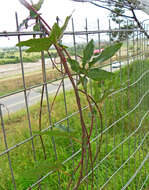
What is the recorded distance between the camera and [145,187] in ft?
5.12

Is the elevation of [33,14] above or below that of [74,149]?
above

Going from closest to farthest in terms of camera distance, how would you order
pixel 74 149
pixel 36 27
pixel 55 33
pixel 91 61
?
1. pixel 55 33
2. pixel 91 61
3. pixel 36 27
4. pixel 74 149

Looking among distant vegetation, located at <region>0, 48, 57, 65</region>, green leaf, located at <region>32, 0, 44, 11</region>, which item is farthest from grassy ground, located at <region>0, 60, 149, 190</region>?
green leaf, located at <region>32, 0, 44, 11</region>

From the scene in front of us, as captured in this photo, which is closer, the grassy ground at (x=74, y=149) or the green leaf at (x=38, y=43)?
the green leaf at (x=38, y=43)

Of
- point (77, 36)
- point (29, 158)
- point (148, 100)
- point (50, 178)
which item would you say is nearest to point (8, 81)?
point (77, 36)

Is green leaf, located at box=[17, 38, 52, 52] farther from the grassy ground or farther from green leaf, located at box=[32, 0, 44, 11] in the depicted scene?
the grassy ground

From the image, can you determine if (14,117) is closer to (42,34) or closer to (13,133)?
Answer: (13,133)

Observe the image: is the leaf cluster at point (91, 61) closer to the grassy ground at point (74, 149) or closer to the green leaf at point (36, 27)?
the green leaf at point (36, 27)

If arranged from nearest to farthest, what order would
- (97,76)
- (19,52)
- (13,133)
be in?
(97,76), (19,52), (13,133)

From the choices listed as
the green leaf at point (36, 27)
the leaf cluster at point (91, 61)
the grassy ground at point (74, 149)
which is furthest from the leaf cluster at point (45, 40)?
the grassy ground at point (74, 149)

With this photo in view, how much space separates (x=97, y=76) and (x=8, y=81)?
34 centimetres

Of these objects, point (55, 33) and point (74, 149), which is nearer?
point (55, 33)

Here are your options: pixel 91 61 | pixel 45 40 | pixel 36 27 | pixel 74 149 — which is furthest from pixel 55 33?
pixel 74 149

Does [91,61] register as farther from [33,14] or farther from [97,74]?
[33,14]
